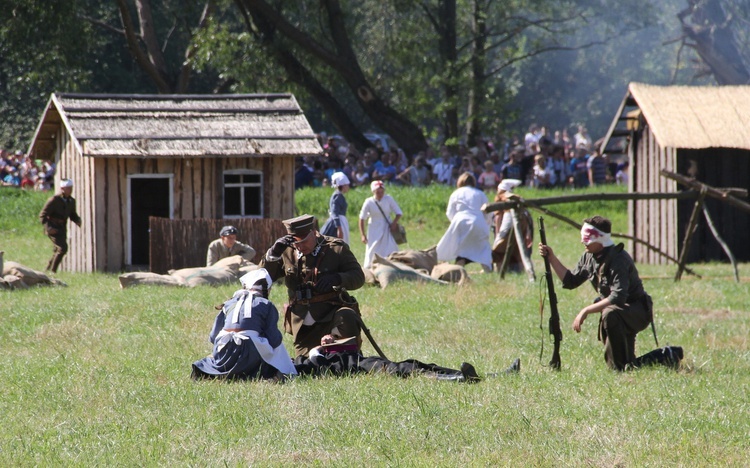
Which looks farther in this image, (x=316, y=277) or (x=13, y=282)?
(x=13, y=282)

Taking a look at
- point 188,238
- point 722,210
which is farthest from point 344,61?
point 188,238

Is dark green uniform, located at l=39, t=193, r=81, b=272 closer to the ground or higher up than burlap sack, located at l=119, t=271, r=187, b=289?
higher up

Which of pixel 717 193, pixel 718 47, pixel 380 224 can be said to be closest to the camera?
pixel 717 193

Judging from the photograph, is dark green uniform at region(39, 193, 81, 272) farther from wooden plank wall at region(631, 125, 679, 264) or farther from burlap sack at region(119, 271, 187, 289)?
wooden plank wall at region(631, 125, 679, 264)

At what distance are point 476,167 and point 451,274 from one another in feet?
40.6

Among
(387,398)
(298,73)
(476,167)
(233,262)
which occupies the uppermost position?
(298,73)

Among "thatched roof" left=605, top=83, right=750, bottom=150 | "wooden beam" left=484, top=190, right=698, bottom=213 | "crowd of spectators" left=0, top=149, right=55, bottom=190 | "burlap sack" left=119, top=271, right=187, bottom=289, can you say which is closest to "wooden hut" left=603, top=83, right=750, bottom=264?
"thatched roof" left=605, top=83, right=750, bottom=150

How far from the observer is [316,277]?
977 centimetres

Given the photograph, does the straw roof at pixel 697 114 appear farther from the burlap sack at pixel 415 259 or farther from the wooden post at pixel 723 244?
the burlap sack at pixel 415 259

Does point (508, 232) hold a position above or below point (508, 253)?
above

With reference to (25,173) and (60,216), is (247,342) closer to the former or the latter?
(60,216)

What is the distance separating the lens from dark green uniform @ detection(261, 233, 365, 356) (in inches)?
382

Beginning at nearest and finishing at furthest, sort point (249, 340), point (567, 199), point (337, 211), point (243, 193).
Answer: point (249, 340) → point (567, 199) → point (337, 211) → point (243, 193)

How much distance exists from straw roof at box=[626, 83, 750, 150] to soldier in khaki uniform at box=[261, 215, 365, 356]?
1141 centimetres
